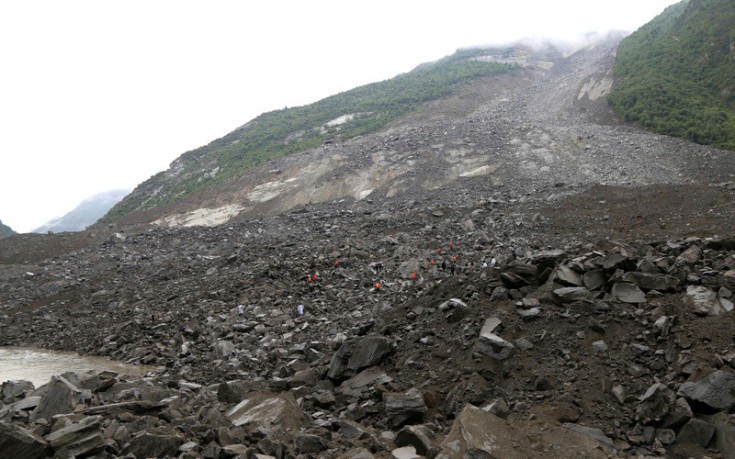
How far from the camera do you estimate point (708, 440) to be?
5.00 metres

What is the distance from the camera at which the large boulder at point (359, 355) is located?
7988mm

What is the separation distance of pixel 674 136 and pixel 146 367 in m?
32.1

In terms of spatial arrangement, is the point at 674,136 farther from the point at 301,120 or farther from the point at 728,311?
the point at 301,120

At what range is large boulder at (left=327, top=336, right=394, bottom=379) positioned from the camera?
799cm

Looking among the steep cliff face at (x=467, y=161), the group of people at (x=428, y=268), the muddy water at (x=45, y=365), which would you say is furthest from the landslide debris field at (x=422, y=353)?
the steep cliff face at (x=467, y=161)

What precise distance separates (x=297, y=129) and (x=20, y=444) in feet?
160

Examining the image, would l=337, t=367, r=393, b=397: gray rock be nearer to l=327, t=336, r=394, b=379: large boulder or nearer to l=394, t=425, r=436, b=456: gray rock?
l=327, t=336, r=394, b=379: large boulder

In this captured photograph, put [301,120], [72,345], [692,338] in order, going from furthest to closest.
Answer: [301,120]
[72,345]
[692,338]

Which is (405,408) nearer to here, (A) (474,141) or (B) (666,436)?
(B) (666,436)

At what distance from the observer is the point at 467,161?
2944 centimetres

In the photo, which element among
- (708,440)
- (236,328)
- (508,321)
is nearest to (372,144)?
(236,328)

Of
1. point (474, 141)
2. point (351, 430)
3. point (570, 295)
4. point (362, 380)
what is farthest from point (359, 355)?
point (474, 141)

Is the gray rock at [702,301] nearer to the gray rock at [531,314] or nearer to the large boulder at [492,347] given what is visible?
the gray rock at [531,314]

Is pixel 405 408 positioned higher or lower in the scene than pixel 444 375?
higher
